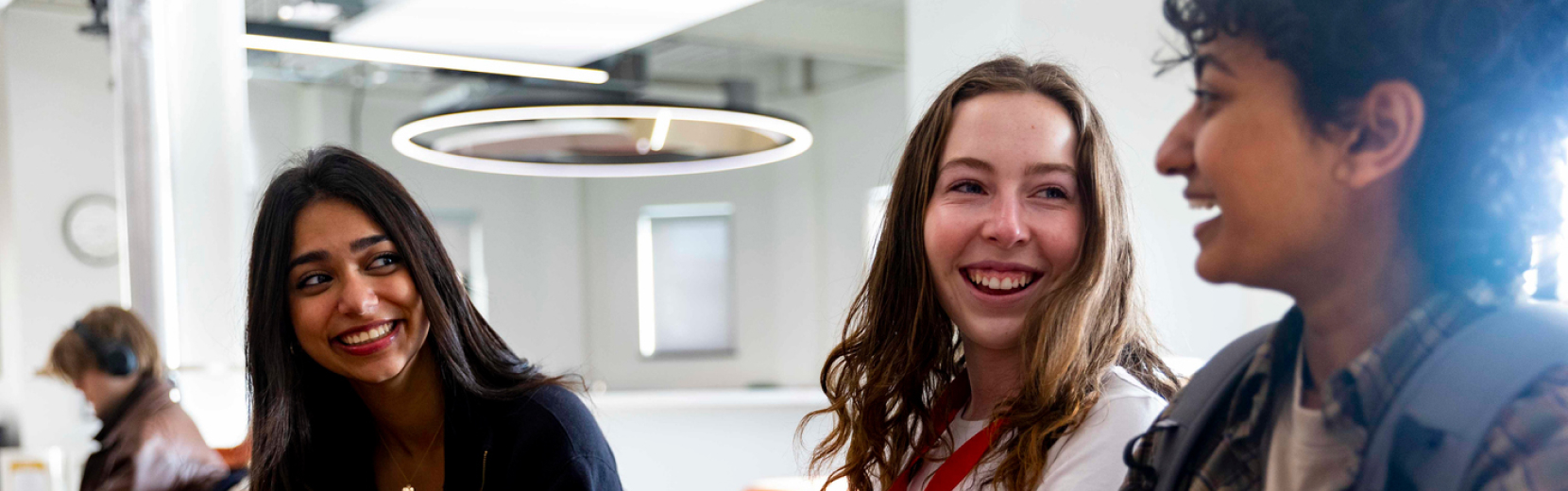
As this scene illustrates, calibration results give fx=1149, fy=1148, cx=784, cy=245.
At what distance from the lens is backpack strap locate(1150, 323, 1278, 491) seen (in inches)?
23.7

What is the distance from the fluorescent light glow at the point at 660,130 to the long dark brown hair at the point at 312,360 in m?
2.77

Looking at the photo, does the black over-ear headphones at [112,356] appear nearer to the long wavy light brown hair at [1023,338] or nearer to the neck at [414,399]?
the neck at [414,399]

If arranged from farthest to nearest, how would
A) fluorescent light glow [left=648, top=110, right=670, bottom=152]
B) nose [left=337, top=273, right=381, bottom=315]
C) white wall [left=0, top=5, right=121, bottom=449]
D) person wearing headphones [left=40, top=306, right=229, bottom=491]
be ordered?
white wall [left=0, top=5, right=121, bottom=449]
fluorescent light glow [left=648, top=110, right=670, bottom=152]
person wearing headphones [left=40, top=306, right=229, bottom=491]
nose [left=337, top=273, right=381, bottom=315]

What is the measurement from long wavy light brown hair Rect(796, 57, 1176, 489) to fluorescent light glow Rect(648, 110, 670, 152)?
125 inches

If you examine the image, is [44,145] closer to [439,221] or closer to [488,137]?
[488,137]

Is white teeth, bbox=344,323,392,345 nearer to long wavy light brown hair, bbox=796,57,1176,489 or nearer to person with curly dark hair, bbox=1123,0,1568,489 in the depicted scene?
long wavy light brown hair, bbox=796,57,1176,489

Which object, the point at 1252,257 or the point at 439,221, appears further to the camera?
the point at 439,221

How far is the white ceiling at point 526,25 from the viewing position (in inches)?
168

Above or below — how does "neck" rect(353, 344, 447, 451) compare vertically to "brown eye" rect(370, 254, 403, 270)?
below

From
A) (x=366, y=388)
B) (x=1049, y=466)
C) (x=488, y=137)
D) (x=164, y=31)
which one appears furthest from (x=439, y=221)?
(x=1049, y=466)

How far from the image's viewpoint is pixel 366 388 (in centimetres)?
169

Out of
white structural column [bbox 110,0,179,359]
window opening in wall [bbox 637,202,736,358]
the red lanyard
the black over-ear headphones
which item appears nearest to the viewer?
the red lanyard

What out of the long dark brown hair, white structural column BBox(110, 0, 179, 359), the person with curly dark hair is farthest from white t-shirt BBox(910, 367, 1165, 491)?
white structural column BBox(110, 0, 179, 359)

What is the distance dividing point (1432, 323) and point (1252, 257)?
8 centimetres
